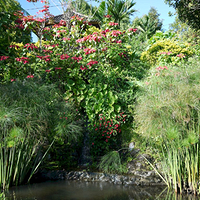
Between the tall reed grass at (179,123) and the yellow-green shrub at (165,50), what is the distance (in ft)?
12.0

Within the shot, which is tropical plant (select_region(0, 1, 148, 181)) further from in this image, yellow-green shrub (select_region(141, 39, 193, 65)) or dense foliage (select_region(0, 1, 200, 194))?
yellow-green shrub (select_region(141, 39, 193, 65))

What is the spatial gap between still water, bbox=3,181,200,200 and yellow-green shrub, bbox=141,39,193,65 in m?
5.15

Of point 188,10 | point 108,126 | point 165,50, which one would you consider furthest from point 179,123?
point 188,10

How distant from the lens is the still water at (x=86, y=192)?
200 inches

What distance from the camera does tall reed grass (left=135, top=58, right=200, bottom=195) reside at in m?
4.91

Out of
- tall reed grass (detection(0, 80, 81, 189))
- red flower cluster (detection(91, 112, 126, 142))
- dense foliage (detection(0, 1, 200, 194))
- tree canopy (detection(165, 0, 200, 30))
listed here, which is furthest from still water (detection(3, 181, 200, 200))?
tree canopy (detection(165, 0, 200, 30))

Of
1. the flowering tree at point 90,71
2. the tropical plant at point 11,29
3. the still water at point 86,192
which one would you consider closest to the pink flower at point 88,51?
the flowering tree at point 90,71

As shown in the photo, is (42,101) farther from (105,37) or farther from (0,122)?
(105,37)

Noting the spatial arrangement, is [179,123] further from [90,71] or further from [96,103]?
[90,71]

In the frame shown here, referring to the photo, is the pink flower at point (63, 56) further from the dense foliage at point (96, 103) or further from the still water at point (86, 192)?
the still water at point (86, 192)

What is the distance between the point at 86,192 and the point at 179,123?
263 centimetres

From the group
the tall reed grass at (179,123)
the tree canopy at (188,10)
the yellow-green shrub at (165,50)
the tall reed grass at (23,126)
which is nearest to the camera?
the tall reed grass at (179,123)

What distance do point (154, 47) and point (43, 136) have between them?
570cm

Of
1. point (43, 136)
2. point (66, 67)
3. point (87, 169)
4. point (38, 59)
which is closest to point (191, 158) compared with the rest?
point (87, 169)
